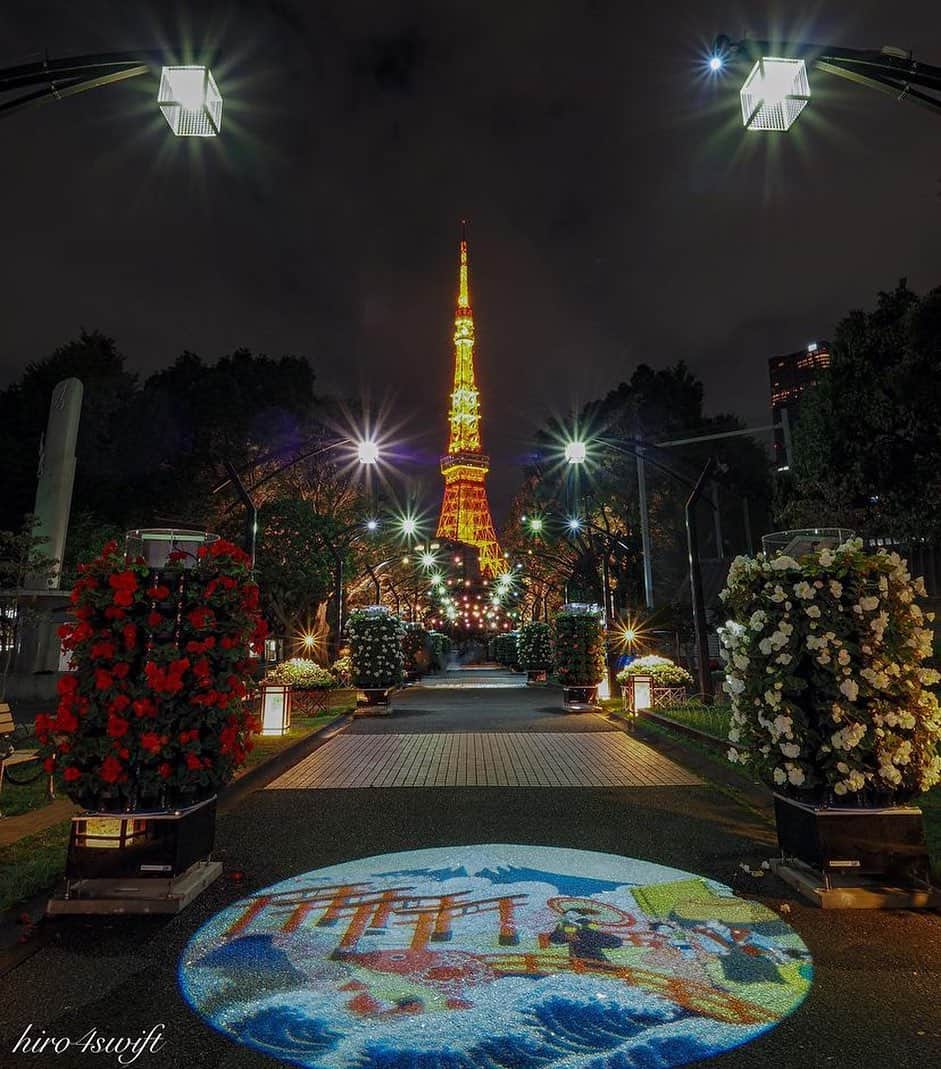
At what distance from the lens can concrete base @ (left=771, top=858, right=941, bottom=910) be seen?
14.9ft

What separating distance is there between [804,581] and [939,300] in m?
18.1

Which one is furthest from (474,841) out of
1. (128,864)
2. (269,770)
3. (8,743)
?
(8,743)

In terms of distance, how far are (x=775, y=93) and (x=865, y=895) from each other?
5845mm

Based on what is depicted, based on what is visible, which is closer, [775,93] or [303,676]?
[775,93]

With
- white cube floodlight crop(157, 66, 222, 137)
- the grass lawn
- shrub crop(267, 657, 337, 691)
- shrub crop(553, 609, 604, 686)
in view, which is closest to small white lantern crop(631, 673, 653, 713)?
shrub crop(553, 609, 604, 686)

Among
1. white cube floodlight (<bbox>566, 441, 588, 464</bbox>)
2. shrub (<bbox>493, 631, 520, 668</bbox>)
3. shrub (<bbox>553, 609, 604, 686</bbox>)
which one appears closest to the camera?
white cube floodlight (<bbox>566, 441, 588, 464</bbox>)

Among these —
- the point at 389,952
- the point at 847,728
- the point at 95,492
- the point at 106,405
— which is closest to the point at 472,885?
the point at 389,952

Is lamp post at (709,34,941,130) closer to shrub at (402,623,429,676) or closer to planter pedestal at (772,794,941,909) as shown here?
planter pedestal at (772,794,941,909)

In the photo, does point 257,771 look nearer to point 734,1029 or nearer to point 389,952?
point 389,952

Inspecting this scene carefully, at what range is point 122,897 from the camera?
467cm

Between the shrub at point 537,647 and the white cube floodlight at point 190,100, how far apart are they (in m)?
28.7

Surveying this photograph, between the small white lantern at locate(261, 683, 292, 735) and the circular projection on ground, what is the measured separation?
7.86 m

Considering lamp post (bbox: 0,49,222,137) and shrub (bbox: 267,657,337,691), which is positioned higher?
lamp post (bbox: 0,49,222,137)

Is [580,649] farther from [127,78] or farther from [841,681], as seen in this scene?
[127,78]
